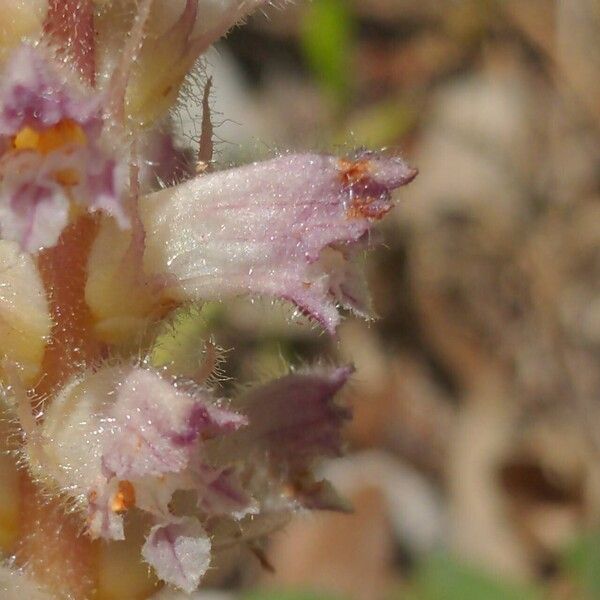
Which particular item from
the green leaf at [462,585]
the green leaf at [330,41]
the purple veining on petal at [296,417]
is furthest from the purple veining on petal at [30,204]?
the green leaf at [330,41]

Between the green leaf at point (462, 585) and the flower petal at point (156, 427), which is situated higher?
the flower petal at point (156, 427)

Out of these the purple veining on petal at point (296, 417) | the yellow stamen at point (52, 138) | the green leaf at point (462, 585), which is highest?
the yellow stamen at point (52, 138)

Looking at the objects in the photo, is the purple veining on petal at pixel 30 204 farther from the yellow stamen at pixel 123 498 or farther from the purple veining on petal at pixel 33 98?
the yellow stamen at pixel 123 498

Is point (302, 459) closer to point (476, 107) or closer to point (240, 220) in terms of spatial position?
point (240, 220)

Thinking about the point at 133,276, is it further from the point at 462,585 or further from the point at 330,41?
the point at 330,41

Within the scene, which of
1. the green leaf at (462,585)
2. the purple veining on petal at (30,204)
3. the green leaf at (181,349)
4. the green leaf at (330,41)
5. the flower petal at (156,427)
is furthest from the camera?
the green leaf at (330,41)

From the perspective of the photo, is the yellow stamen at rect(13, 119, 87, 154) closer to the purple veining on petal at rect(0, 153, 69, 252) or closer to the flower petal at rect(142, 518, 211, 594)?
the purple veining on petal at rect(0, 153, 69, 252)

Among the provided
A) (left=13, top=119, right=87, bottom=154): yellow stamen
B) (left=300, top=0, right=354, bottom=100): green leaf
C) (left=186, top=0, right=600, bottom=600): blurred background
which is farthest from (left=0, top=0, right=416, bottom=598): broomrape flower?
(left=300, top=0, right=354, bottom=100): green leaf

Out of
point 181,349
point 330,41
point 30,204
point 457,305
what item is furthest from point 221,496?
point 330,41
